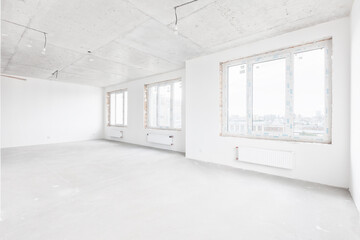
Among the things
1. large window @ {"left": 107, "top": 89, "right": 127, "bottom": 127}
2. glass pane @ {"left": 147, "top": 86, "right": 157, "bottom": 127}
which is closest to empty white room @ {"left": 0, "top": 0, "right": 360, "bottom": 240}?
glass pane @ {"left": 147, "top": 86, "right": 157, "bottom": 127}

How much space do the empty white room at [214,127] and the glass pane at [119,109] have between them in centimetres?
282

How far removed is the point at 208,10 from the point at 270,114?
2.45 meters

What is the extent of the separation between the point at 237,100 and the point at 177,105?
2.43 metres

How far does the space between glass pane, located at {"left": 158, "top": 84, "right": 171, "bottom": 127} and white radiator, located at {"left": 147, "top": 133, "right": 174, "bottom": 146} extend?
1.54 ft

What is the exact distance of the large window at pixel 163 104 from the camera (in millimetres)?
6180

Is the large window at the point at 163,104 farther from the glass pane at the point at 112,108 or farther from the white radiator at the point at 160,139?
the glass pane at the point at 112,108

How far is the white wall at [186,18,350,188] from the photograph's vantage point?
9.36 ft

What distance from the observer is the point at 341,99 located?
2859 millimetres

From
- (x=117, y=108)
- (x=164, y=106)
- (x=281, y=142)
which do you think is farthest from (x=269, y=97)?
(x=117, y=108)

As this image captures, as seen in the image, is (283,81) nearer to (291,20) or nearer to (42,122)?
(291,20)

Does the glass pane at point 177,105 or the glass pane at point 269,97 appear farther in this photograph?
the glass pane at point 177,105

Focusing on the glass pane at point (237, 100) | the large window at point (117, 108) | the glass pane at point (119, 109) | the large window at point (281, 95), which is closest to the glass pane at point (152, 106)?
the large window at point (117, 108)

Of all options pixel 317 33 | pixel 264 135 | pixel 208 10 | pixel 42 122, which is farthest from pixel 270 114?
pixel 42 122

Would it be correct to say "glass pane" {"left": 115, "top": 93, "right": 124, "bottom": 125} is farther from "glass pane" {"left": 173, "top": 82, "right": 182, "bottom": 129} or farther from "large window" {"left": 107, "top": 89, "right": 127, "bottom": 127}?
"glass pane" {"left": 173, "top": 82, "right": 182, "bottom": 129}
